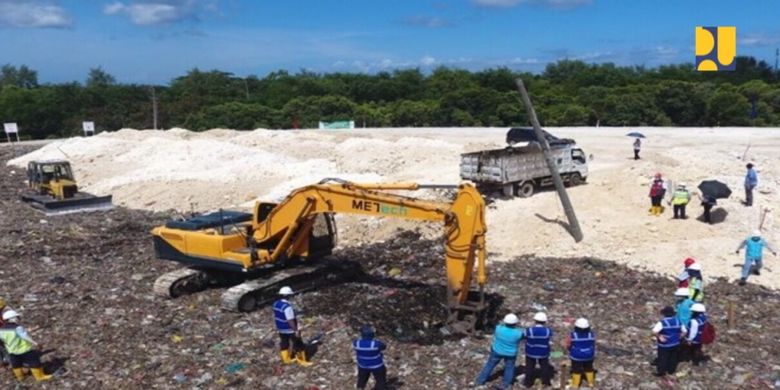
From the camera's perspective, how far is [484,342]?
37.3 feet

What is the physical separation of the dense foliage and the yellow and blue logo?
2085 mm

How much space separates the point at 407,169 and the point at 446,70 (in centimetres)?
5361

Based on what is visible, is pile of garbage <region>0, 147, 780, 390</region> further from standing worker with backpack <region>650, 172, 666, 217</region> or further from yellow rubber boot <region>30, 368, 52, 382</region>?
standing worker with backpack <region>650, 172, 666, 217</region>

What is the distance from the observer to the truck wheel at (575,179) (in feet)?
71.4

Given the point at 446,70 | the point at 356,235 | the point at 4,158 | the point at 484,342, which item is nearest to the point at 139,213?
the point at 356,235

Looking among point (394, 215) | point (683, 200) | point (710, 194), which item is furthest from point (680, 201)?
point (394, 215)

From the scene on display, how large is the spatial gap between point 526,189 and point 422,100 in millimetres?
46010

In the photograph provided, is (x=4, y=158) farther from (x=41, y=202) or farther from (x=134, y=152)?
(x=41, y=202)

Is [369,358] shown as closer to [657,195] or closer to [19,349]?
[19,349]

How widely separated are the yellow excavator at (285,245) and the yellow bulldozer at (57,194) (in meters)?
11.1

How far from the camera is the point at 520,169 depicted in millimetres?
20562

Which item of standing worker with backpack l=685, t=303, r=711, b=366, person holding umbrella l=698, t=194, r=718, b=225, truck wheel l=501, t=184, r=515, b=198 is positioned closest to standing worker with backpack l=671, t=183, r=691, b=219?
person holding umbrella l=698, t=194, r=718, b=225

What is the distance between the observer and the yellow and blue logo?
1794 inches

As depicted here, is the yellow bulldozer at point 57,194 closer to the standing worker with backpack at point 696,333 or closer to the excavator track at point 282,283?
the excavator track at point 282,283
